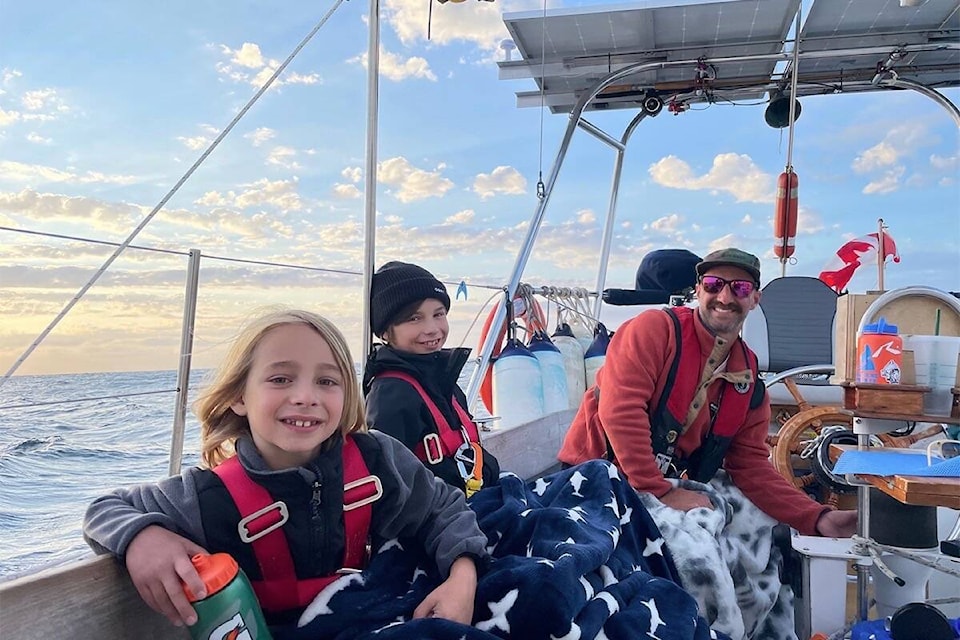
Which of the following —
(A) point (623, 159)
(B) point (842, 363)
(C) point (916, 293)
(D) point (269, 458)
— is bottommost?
(D) point (269, 458)

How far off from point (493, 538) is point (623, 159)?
160 inches

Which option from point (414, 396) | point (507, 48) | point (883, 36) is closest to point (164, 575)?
point (414, 396)

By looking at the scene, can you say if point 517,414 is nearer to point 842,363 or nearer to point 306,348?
point 842,363

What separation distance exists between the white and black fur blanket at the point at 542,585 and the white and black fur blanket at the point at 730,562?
0.26ft

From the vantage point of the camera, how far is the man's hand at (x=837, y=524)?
2.20 meters

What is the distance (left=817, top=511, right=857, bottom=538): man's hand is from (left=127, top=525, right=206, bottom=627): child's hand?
184 centimetres

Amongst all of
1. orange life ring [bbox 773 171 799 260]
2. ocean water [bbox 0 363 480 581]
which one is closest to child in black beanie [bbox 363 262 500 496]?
ocean water [bbox 0 363 480 581]

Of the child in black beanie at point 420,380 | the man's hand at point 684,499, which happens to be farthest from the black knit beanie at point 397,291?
the man's hand at point 684,499

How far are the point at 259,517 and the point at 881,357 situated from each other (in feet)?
4.47

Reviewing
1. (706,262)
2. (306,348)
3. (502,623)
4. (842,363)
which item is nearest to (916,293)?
(842,363)

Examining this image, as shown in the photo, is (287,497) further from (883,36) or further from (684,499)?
(883,36)

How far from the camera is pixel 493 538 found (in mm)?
1603

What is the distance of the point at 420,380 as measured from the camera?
→ 1.88 metres

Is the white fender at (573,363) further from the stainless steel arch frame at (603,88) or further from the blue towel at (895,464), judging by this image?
the blue towel at (895,464)
